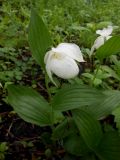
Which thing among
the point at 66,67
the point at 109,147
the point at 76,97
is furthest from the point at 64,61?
the point at 109,147

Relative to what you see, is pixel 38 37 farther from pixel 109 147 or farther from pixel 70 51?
pixel 109 147

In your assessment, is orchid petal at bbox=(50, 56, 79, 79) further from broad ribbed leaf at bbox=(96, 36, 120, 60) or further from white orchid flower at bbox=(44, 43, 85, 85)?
broad ribbed leaf at bbox=(96, 36, 120, 60)

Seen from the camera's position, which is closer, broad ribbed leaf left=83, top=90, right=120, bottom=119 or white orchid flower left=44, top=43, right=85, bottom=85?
white orchid flower left=44, top=43, right=85, bottom=85

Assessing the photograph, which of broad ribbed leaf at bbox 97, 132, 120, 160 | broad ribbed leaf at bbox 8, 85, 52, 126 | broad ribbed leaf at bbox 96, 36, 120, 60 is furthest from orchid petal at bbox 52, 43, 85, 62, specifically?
broad ribbed leaf at bbox 97, 132, 120, 160

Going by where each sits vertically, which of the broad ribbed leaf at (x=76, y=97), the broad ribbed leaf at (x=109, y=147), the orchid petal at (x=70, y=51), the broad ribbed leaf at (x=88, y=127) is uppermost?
the orchid petal at (x=70, y=51)

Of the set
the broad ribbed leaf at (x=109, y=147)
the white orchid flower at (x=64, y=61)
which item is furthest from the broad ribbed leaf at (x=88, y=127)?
the white orchid flower at (x=64, y=61)

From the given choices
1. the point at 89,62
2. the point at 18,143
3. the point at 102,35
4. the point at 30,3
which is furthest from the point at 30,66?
the point at 30,3

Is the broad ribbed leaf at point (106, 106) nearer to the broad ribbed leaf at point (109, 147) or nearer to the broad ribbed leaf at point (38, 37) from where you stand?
the broad ribbed leaf at point (109, 147)

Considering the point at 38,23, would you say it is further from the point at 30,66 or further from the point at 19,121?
the point at 30,66
